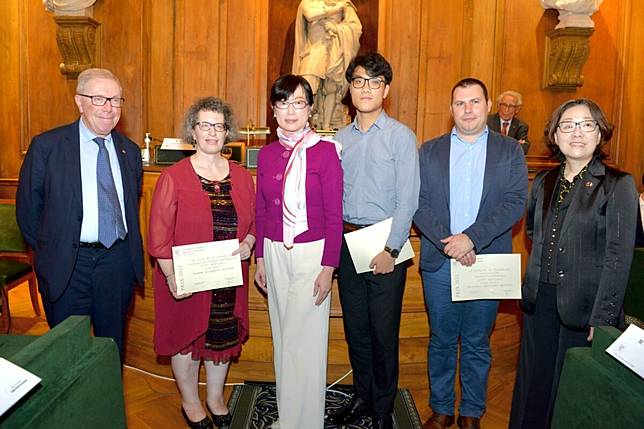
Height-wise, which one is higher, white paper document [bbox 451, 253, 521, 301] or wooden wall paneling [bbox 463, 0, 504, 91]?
wooden wall paneling [bbox 463, 0, 504, 91]

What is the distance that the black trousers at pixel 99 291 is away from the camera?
7.54 ft

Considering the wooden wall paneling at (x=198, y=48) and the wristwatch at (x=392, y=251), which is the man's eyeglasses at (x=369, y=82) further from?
the wooden wall paneling at (x=198, y=48)

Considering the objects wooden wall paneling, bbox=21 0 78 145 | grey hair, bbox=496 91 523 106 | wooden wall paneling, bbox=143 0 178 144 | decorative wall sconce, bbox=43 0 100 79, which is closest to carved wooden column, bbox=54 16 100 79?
decorative wall sconce, bbox=43 0 100 79

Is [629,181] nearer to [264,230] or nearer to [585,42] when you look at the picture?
[264,230]

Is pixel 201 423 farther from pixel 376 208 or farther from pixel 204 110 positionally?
pixel 204 110

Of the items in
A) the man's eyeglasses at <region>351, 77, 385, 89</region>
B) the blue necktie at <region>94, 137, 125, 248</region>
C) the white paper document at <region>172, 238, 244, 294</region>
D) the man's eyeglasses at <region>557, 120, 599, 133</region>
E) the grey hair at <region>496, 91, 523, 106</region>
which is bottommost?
the white paper document at <region>172, 238, 244, 294</region>

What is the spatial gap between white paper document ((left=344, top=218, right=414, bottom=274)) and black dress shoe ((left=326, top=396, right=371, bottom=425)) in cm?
71

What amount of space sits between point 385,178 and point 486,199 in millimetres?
466

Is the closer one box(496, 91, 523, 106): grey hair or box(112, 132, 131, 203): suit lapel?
box(112, 132, 131, 203): suit lapel

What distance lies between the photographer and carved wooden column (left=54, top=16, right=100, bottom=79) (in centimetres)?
488

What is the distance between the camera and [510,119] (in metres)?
4.95

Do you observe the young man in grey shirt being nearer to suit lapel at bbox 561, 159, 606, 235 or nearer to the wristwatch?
the wristwatch

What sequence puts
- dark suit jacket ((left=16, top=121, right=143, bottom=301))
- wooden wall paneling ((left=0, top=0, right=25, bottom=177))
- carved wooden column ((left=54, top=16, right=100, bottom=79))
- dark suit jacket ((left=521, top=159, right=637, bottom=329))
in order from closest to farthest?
dark suit jacket ((left=521, top=159, right=637, bottom=329)) < dark suit jacket ((left=16, top=121, right=143, bottom=301)) < carved wooden column ((left=54, top=16, right=100, bottom=79)) < wooden wall paneling ((left=0, top=0, right=25, bottom=177))

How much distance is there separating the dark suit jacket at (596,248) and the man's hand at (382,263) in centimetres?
65
